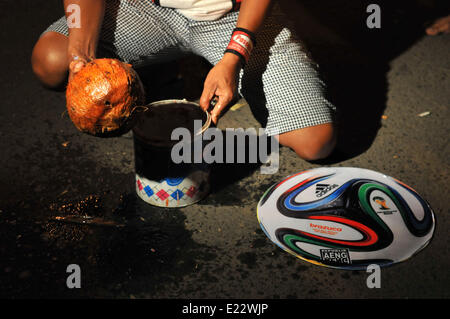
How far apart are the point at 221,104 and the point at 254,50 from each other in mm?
567

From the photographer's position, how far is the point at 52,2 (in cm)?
375

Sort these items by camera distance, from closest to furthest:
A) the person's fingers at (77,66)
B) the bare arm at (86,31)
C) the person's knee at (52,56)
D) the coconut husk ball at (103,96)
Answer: the coconut husk ball at (103,96)
the person's fingers at (77,66)
the bare arm at (86,31)
the person's knee at (52,56)

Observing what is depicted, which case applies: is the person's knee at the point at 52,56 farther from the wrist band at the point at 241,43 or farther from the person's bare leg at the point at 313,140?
the person's bare leg at the point at 313,140

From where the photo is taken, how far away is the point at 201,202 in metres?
2.08

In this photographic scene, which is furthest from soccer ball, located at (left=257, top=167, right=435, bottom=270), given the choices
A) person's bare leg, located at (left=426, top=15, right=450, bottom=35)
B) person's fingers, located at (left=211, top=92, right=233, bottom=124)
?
person's bare leg, located at (left=426, top=15, right=450, bottom=35)

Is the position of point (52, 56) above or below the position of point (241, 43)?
below

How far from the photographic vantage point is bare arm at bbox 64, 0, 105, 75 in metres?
2.01

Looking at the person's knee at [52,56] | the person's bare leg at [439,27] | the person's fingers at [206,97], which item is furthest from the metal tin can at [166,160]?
the person's bare leg at [439,27]

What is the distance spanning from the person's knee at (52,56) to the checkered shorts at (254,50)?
7cm

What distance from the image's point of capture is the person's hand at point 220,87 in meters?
1.88

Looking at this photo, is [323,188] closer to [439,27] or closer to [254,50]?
[254,50]

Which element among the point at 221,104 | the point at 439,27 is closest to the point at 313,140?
the point at 221,104

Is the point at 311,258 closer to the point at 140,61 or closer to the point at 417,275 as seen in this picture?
the point at 417,275

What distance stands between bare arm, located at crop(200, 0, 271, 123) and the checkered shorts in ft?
0.68
